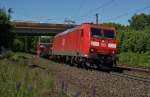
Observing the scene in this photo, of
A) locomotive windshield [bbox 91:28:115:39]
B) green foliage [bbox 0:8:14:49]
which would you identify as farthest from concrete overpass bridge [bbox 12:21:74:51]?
locomotive windshield [bbox 91:28:115:39]

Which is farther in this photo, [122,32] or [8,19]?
[122,32]

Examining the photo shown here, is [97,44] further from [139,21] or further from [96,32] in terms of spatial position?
[139,21]

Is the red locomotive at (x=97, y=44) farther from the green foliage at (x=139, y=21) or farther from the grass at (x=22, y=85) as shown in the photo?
the green foliage at (x=139, y=21)

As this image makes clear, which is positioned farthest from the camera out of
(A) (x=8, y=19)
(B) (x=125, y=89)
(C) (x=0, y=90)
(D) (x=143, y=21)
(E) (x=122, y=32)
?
(D) (x=143, y=21)

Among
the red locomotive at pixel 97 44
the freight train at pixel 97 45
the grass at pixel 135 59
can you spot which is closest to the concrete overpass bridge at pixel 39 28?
the grass at pixel 135 59

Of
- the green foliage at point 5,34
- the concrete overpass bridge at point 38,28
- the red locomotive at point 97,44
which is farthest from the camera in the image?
the concrete overpass bridge at point 38,28

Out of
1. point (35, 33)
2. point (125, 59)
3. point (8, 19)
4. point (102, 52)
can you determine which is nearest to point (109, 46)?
point (102, 52)

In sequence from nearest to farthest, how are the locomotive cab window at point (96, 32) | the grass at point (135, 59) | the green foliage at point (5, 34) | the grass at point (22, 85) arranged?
the grass at point (22, 85) < the locomotive cab window at point (96, 32) < the green foliage at point (5, 34) < the grass at point (135, 59)

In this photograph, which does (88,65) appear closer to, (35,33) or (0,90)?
(0,90)

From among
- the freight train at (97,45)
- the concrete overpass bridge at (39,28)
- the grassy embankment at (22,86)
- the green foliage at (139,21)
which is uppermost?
the green foliage at (139,21)

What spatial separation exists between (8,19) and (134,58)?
14352 millimetres

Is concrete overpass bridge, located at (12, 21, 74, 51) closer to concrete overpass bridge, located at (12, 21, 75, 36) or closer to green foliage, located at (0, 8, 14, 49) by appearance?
concrete overpass bridge, located at (12, 21, 75, 36)

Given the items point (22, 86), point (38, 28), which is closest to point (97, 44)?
point (22, 86)

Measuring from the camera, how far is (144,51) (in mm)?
62500
